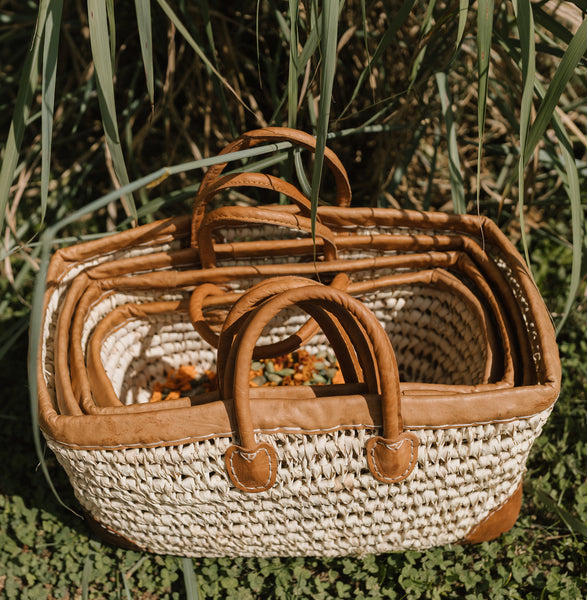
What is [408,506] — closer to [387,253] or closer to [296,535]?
[296,535]

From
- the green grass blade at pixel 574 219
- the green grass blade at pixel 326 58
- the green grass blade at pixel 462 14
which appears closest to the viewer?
the green grass blade at pixel 326 58

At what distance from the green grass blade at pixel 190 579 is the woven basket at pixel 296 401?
35mm

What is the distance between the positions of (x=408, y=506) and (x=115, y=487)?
1.63 feet

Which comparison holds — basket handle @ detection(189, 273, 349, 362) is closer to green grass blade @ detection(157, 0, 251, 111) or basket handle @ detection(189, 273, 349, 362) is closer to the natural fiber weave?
the natural fiber weave

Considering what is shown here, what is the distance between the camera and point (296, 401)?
0.81 meters

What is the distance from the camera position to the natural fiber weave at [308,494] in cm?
85

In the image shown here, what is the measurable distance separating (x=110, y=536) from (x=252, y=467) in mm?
436

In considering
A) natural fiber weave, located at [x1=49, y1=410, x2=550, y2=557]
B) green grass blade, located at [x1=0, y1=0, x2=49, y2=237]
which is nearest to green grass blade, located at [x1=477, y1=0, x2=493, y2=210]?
natural fiber weave, located at [x1=49, y1=410, x2=550, y2=557]

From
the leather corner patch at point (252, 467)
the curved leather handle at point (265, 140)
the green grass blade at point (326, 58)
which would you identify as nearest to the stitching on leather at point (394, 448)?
the leather corner patch at point (252, 467)

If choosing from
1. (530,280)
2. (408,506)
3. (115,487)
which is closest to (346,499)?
(408,506)

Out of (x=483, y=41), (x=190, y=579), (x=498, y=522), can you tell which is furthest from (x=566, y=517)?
(x=483, y=41)

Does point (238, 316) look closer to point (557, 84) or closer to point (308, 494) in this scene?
point (308, 494)

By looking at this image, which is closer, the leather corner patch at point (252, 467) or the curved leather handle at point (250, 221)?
the leather corner patch at point (252, 467)

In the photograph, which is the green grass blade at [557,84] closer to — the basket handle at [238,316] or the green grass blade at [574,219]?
the green grass blade at [574,219]
